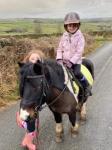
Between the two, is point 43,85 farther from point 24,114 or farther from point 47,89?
point 24,114

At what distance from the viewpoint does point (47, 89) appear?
4645 millimetres

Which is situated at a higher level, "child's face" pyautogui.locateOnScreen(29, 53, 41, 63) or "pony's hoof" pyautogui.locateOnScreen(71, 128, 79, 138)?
"child's face" pyautogui.locateOnScreen(29, 53, 41, 63)

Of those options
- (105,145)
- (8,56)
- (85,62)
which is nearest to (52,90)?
(105,145)

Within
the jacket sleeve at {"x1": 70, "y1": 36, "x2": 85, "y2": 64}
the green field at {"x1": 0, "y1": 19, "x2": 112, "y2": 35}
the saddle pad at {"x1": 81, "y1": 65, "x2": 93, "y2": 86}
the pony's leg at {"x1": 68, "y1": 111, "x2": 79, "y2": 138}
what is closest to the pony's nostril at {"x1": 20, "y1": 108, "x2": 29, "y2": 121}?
the pony's leg at {"x1": 68, "y1": 111, "x2": 79, "y2": 138}

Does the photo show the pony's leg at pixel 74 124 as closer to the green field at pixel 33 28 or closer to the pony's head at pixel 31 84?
the pony's head at pixel 31 84

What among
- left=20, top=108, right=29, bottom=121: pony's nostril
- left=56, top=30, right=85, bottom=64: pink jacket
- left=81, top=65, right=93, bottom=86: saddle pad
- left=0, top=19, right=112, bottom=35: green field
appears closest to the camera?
left=20, top=108, right=29, bottom=121: pony's nostril

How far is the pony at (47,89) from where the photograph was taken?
4348 millimetres

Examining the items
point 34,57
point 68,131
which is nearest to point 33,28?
point 68,131

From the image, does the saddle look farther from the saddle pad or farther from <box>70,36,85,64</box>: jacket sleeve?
<box>70,36,85,64</box>: jacket sleeve

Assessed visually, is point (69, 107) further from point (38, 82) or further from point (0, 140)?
point (0, 140)

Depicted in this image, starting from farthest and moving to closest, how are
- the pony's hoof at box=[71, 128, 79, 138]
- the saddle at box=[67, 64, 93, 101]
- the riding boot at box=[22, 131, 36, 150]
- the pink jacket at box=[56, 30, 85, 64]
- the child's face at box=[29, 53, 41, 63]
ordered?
the pony's hoof at box=[71, 128, 79, 138] → the pink jacket at box=[56, 30, 85, 64] → the saddle at box=[67, 64, 93, 101] → the riding boot at box=[22, 131, 36, 150] → the child's face at box=[29, 53, 41, 63]

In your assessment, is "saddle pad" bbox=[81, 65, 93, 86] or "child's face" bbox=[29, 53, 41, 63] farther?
"saddle pad" bbox=[81, 65, 93, 86]

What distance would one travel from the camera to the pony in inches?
171

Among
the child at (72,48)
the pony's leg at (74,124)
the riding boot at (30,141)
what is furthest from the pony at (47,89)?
the riding boot at (30,141)
